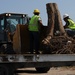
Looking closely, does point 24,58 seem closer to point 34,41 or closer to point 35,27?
point 34,41

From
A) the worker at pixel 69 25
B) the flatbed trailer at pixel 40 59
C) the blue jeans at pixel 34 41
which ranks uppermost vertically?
the worker at pixel 69 25

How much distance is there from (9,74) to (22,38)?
4.62ft

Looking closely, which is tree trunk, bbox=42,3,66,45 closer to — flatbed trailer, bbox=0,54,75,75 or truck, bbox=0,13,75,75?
truck, bbox=0,13,75,75

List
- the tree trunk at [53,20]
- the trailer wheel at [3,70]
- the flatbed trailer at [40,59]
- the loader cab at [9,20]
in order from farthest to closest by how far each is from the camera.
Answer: the loader cab at [9,20] → the tree trunk at [53,20] → the trailer wheel at [3,70] → the flatbed trailer at [40,59]

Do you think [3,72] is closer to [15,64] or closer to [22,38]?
[15,64]

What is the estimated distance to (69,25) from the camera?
12758 mm

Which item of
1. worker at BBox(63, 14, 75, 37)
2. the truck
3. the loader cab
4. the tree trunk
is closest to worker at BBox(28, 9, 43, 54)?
the truck

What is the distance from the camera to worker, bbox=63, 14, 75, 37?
12.4m

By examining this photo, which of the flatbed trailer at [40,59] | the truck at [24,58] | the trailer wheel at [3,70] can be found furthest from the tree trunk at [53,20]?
the trailer wheel at [3,70]

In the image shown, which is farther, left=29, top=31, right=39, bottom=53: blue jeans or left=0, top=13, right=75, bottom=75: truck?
left=29, top=31, right=39, bottom=53: blue jeans

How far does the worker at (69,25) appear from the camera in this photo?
12.4m

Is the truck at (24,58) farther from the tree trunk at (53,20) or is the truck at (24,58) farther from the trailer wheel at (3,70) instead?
the tree trunk at (53,20)

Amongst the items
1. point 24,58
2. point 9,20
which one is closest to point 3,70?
point 24,58

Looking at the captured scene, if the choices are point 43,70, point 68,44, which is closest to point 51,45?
point 68,44
